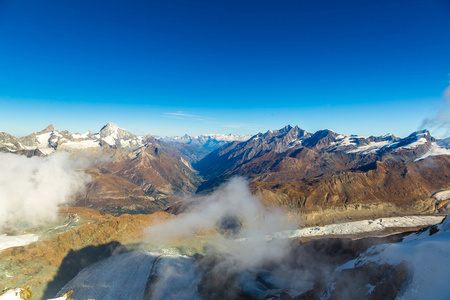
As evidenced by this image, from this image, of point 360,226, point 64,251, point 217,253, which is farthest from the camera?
point 360,226

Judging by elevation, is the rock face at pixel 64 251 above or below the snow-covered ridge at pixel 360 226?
above

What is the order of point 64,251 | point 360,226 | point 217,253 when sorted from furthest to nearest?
1. point 360,226
2. point 217,253
3. point 64,251

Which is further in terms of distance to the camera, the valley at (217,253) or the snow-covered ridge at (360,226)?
the snow-covered ridge at (360,226)

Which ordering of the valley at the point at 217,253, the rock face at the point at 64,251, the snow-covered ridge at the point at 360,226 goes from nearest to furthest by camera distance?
the valley at the point at 217,253 < the rock face at the point at 64,251 < the snow-covered ridge at the point at 360,226

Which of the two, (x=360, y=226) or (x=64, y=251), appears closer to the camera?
(x=64, y=251)

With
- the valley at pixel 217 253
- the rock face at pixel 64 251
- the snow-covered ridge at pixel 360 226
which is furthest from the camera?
the snow-covered ridge at pixel 360 226

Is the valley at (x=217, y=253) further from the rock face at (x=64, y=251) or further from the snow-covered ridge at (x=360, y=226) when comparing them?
the snow-covered ridge at (x=360, y=226)

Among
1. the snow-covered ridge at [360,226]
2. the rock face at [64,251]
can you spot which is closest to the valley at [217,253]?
the rock face at [64,251]

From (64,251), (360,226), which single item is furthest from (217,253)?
(360,226)

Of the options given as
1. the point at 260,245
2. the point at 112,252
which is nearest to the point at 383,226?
the point at 260,245

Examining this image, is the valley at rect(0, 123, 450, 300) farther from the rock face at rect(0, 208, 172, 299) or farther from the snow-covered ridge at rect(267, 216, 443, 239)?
the snow-covered ridge at rect(267, 216, 443, 239)

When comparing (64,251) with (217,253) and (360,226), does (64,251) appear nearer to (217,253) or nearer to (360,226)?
(217,253)
